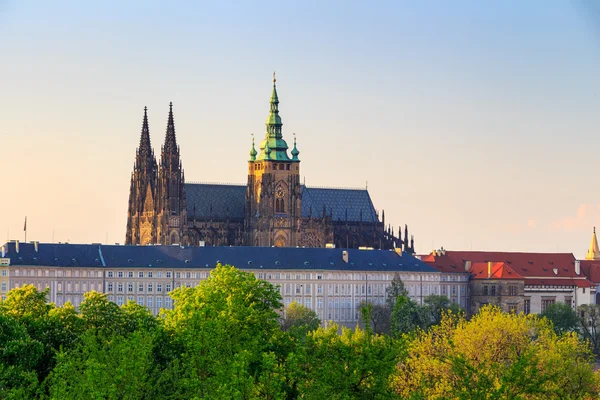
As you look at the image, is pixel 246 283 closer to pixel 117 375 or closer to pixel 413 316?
pixel 117 375

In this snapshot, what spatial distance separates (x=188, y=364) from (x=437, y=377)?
13354mm

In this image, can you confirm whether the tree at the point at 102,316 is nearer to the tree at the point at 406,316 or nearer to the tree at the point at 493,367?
the tree at the point at 493,367

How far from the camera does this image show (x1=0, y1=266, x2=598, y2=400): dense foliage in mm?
81812

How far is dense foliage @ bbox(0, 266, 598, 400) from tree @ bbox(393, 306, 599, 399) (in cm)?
11

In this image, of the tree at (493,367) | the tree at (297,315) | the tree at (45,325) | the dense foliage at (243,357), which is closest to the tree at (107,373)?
the dense foliage at (243,357)

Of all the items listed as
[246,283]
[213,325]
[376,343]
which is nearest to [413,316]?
[246,283]

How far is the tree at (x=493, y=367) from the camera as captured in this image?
7775cm

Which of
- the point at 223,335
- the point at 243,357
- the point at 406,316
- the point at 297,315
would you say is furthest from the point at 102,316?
the point at 297,315

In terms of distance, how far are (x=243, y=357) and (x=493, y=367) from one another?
12221mm

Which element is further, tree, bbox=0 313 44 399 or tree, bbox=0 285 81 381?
tree, bbox=0 285 81 381

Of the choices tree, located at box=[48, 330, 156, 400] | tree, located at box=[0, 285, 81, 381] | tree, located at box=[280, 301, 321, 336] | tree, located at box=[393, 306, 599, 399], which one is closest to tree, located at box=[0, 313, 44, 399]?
tree, located at box=[0, 285, 81, 381]

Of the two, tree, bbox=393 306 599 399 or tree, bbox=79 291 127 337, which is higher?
tree, bbox=79 291 127 337

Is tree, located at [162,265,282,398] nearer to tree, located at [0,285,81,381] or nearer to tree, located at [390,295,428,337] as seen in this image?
tree, located at [0,285,81,381]

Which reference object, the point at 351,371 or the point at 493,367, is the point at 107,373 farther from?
the point at 493,367
